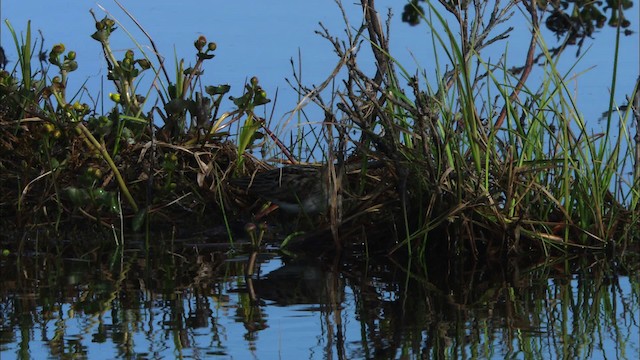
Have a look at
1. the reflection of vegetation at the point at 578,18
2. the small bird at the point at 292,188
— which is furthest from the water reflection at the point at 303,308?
the reflection of vegetation at the point at 578,18

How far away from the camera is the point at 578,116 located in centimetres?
562

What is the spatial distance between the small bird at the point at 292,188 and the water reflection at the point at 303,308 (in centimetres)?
45

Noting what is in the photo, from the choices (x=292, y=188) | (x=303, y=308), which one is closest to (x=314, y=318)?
(x=303, y=308)

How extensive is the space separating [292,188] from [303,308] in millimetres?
1454

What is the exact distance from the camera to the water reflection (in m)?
4.02

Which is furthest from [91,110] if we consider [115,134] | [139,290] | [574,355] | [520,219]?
[574,355]

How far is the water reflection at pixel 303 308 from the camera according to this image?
4.02 meters

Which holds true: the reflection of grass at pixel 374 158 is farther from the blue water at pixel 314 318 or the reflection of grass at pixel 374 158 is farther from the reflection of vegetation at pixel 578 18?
the reflection of vegetation at pixel 578 18

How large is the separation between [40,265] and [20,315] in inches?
34.6

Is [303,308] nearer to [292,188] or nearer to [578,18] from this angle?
[292,188]

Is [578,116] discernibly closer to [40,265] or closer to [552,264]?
[552,264]

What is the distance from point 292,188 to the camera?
596 centimetres

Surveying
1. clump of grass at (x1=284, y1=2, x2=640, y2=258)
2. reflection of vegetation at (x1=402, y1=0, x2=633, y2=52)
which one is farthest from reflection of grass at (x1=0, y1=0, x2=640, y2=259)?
reflection of vegetation at (x1=402, y1=0, x2=633, y2=52)

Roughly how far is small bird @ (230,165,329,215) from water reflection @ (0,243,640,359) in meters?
0.45
